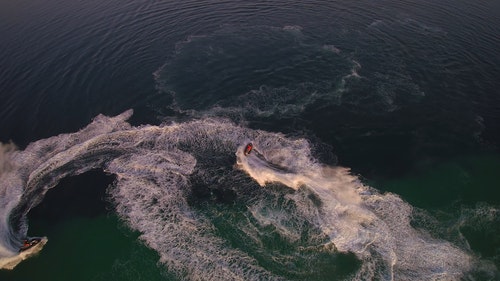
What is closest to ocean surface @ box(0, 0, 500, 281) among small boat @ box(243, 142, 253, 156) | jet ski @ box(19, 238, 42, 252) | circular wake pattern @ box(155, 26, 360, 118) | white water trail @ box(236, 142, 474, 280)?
white water trail @ box(236, 142, 474, 280)

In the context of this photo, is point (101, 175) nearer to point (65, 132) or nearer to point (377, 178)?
point (65, 132)

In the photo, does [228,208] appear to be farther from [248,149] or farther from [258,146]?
[258,146]

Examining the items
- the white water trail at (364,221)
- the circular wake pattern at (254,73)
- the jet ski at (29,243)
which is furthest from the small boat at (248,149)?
the jet ski at (29,243)

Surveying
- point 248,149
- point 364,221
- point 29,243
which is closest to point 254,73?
point 248,149

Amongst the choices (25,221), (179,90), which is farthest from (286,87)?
(25,221)

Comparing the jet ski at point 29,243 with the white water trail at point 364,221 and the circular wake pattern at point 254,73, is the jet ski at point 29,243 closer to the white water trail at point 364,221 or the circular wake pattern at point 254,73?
the white water trail at point 364,221

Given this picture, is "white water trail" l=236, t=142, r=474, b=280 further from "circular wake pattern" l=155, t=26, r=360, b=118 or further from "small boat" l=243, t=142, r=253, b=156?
"circular wake pattern" l=155, t=26, r=360, b=118
